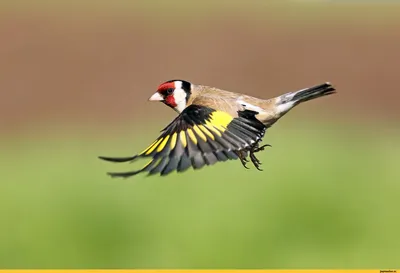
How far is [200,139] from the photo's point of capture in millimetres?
1814

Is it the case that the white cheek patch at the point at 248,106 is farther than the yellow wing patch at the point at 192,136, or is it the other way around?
the white cheek patch at the point at 248,106

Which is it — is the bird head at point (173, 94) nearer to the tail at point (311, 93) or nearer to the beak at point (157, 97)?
the beak at point (157, 97)

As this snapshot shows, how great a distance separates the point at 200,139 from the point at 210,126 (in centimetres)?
6

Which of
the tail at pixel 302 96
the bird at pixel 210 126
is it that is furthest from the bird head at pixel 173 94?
the tail at pixel 302 96

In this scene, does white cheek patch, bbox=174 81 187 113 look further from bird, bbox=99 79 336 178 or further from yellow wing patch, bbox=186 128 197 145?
yellow wing patch, bbox=186 128 197 145

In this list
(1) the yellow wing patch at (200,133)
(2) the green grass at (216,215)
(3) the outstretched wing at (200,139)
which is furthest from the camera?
(2) the green grass at (216,215)

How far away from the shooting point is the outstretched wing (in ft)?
5.63

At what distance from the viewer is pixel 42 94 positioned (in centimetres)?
791

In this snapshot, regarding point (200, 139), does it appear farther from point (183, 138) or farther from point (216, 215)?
point (216, 215)

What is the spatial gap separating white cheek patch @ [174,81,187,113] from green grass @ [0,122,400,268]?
1.81m

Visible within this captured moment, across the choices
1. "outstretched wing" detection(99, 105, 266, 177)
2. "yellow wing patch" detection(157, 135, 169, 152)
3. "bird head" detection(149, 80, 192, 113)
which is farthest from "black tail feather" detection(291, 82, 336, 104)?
"yellow wing patch" detection(157, 135, 169, 152)

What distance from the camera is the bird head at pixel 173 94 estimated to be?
2.01m

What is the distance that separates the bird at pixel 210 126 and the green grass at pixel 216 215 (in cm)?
182

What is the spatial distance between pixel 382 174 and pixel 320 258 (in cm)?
113
